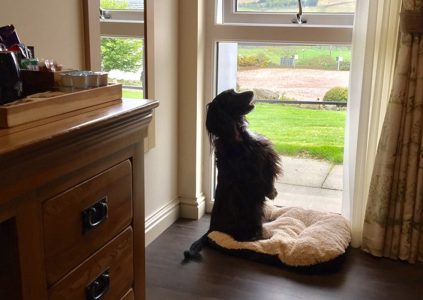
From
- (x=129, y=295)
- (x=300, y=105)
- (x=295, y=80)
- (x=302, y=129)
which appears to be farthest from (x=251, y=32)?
(x=129, y=295)

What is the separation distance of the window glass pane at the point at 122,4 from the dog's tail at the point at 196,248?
1.18m

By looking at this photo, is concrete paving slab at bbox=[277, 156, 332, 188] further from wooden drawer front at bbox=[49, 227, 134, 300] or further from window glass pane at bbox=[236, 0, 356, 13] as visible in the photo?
wooden drawer front at bbox=[49, 227, 134, 300]

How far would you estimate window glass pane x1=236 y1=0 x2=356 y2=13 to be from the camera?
2.51m

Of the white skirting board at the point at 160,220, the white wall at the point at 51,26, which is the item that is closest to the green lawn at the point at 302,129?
the white skirting board at the point at 160,220

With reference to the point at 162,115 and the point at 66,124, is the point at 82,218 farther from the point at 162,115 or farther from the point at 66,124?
the point at 162,115

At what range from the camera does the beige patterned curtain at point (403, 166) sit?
2143 mm

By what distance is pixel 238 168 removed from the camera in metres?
2.30

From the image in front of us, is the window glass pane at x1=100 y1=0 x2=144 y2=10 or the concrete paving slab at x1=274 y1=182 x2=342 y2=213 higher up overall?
the window glass pane at x1=100 y1=0 x2=144 y2=10

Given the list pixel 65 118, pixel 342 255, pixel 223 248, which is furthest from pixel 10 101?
pixel 342 255

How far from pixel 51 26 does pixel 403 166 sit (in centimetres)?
167

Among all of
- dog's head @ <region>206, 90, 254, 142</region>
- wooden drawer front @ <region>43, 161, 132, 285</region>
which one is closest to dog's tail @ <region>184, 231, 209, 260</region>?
dog's head @ <region>206, 90, 254, 142</region>

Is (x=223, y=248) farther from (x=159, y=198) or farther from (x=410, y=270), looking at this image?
(x=410, y=270)

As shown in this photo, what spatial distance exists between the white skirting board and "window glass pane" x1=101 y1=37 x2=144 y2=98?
→ 2.25 ft

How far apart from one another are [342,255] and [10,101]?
5.95 ft
